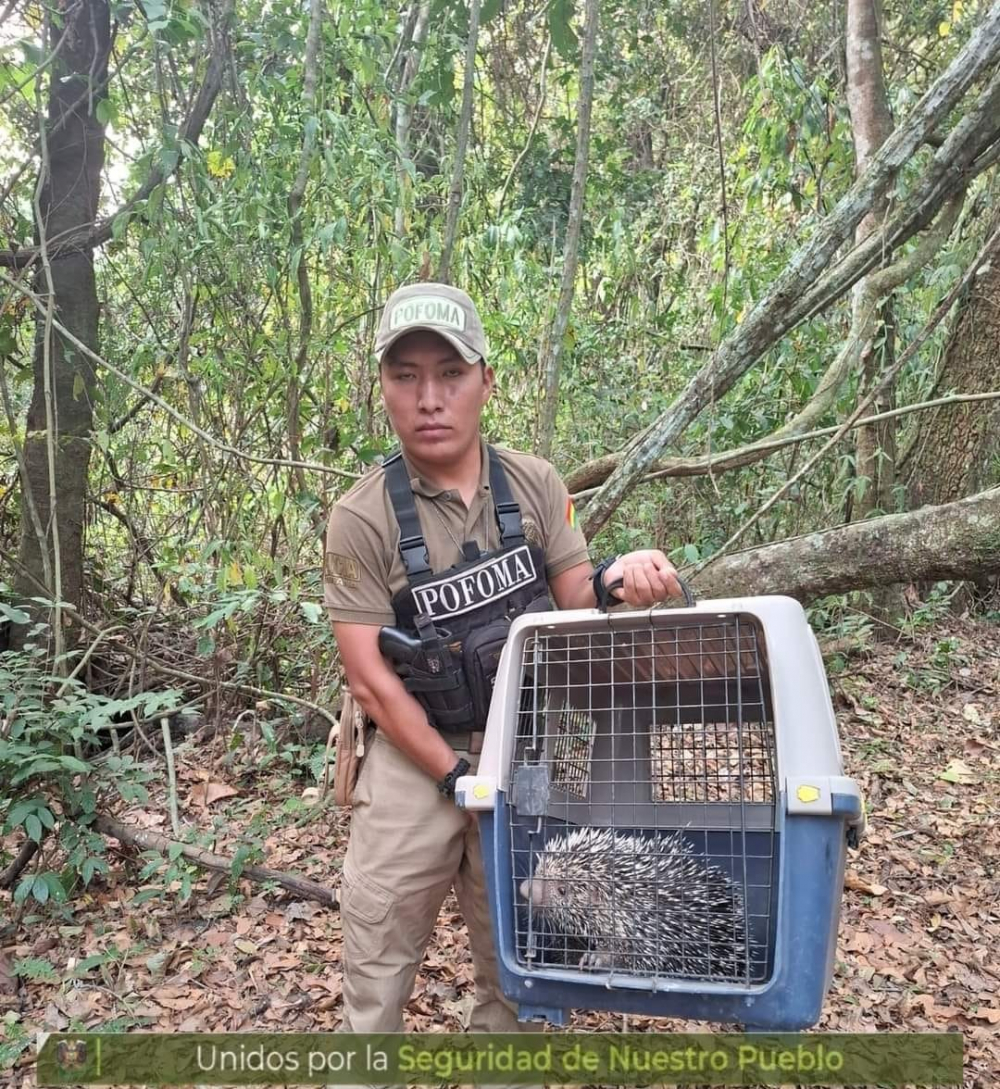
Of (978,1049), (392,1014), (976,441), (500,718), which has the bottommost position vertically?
(978,1049)

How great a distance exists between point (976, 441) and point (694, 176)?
111 inches

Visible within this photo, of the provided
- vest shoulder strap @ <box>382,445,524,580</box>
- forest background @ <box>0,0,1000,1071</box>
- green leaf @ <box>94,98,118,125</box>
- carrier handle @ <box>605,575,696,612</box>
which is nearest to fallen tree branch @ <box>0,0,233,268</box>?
forest background @ <box>0,0,1000,1071</box>

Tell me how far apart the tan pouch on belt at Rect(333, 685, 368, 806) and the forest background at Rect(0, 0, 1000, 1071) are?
112cm

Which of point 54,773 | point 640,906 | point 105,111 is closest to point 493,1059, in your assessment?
point 640,906

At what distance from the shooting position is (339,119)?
3031mm

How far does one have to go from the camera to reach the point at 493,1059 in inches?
76.0

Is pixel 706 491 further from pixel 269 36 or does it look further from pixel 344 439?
pixel 269 36

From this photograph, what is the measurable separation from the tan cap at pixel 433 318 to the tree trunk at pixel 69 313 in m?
2.33

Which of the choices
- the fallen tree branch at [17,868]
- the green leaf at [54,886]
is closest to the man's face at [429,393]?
the green leaf at [54,886]

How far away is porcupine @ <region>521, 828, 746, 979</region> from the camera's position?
1378 millimetres

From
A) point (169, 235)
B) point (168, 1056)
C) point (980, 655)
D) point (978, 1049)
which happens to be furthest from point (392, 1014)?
point (980, 655)

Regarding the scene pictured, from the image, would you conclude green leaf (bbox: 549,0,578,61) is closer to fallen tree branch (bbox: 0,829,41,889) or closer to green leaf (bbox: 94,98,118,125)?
green leaf (bbox: 94,98,118,125)

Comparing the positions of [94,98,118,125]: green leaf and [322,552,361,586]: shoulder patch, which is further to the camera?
[94,98,118,125]: green leaf

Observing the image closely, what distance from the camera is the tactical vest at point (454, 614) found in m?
1.75
